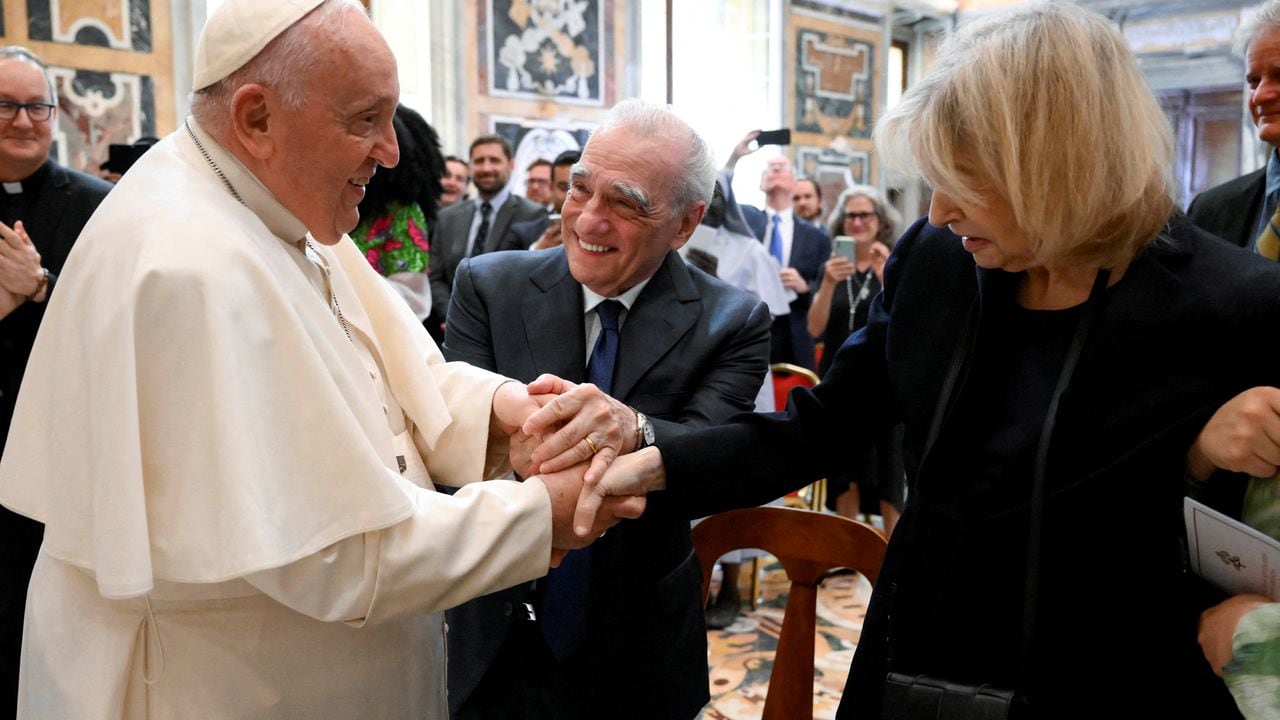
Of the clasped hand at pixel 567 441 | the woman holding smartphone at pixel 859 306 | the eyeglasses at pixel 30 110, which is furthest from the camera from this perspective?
the woman holding smartphone at pixel 859 306

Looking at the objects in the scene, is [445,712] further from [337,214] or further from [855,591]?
[855,591]

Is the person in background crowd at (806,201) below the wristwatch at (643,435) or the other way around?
the other way around

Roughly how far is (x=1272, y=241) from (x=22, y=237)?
3275mm

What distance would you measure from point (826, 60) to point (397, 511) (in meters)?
13.4

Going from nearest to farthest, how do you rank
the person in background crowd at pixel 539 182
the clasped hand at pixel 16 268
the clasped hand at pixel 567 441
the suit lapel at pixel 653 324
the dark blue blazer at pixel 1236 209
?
1. the clasped hand at pixel 567 441
2. the suit lapel at pixel 653 324
3. the clasped hand at pixel 16 268
4. the dark blue blazer at pixel 1236 209
5. the person in background crowd at pixel 539 182

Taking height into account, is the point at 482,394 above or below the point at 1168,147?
below

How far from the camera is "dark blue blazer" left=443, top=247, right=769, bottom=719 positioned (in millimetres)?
2117

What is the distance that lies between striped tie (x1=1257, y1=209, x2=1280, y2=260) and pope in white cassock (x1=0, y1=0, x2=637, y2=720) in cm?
198

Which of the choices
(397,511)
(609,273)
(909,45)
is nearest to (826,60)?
(909,45)

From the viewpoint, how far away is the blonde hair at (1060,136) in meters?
1.53

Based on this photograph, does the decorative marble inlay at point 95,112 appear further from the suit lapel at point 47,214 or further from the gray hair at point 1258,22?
the gray hair at point 1258,22

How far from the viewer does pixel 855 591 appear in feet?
17.5

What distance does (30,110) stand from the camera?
333 cm

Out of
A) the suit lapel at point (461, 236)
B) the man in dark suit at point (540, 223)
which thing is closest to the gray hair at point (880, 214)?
the man in dark suit at point (540, 223)
